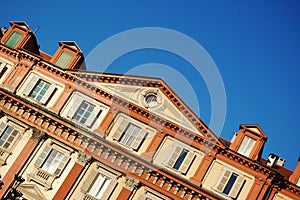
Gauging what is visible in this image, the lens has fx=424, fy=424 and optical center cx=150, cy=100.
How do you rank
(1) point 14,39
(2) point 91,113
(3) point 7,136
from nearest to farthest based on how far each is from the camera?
(3) point 7,136 → (2) point 91,113 → (1) point 14,39

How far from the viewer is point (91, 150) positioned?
33594 mm

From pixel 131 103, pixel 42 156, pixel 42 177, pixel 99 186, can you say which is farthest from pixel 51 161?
pixel 131 103

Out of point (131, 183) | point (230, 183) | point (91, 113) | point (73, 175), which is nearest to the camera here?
point (131, 183)

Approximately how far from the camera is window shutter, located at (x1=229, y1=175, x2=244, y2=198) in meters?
33.2

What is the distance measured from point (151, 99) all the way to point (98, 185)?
8259 mm

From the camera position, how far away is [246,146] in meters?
34.5

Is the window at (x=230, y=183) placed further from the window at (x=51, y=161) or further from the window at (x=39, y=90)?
the window at (x=39, y=90)

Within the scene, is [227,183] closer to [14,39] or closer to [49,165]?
[49,165]

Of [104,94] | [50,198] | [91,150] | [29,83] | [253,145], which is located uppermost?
[253,145]

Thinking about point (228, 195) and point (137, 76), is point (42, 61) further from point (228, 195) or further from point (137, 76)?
point (228, 195)

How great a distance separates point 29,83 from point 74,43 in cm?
524

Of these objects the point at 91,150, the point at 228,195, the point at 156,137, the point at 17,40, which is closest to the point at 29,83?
the point at 17,40

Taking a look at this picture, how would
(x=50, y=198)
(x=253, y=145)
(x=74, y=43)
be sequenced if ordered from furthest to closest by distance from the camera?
1. (x=74, y=43)
2. (x=253, y=145)
3. (x=50, y=198)

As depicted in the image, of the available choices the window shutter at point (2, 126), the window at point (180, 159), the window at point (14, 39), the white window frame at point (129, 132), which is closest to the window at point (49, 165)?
the window shutter at point (2, 126)
